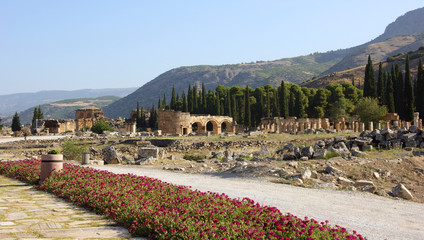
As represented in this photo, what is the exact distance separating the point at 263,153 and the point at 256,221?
668 inches

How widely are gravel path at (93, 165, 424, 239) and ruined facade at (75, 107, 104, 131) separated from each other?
7018cm

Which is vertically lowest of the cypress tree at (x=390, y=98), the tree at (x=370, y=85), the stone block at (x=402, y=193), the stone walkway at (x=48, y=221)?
the stone block at (x=402, y=193)

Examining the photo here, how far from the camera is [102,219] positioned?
21.2ft

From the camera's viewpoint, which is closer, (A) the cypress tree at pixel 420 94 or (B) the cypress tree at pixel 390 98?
(A) the cypress tree at pixel 420 94

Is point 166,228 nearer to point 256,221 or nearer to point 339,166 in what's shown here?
point 256,221

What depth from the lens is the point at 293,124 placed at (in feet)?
168

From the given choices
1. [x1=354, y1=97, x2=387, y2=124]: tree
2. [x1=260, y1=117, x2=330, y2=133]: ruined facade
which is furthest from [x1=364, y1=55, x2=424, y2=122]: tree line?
[x1=260, y1=117, x2=330, y2=133]: ruined facade

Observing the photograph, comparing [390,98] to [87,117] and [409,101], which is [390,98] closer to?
[409,101]

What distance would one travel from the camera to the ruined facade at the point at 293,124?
49688 mm

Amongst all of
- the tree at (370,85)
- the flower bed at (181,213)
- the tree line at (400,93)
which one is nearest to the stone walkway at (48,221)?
the flower bed at (181,213)

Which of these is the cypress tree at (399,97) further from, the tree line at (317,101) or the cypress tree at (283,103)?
the cypress tree at (283,103)

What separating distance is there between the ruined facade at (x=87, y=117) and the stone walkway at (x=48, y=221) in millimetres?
71955

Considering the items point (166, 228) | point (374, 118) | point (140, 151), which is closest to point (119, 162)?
point (140, 151)

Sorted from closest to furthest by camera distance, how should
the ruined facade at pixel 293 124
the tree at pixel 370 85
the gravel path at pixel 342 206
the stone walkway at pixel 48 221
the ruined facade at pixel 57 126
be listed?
the stone walkway at pixel 48 221, the gravel path at pixel 342 206, the ruined facade at pixel 293 124, the tree at pixel 370 85, the ruined facade at pixel 57 126
